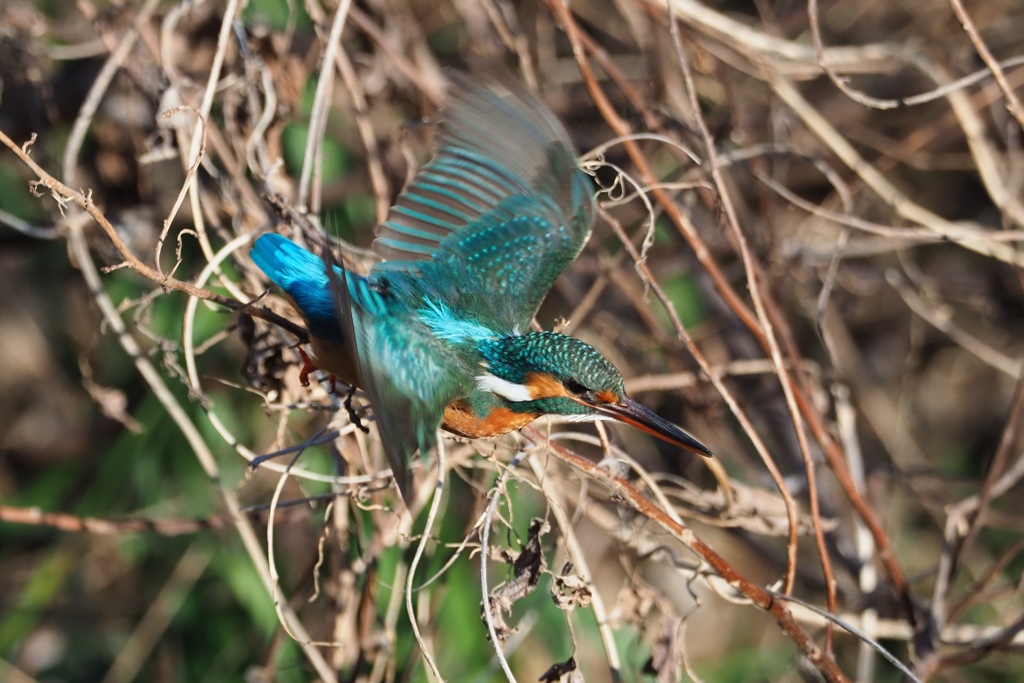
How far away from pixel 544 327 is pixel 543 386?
5.16 ft

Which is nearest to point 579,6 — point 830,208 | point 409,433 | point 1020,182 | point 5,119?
point 830,208

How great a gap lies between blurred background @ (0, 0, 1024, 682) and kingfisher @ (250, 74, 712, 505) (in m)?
0.10

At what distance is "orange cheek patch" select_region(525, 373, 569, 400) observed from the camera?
1.98 meters

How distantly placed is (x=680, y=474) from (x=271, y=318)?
202 cm

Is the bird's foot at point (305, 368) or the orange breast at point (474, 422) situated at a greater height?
the bird's foot at point (305, 368)

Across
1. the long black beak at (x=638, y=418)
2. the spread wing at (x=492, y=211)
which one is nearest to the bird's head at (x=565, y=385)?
the long black beak at (x=638, y=418)

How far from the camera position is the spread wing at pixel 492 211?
220 centimetres

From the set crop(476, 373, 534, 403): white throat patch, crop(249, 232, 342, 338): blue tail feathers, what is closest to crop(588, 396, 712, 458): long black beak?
crop(476, 373, 534, 403): white throat patch

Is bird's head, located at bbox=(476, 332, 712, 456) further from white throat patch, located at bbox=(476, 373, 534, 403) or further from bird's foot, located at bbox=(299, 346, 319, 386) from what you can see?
bird's foot, located at bbox=(299, 346, 319, 386)

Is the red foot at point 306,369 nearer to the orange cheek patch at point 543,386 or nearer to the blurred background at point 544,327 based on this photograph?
the blurred background at point 544,327

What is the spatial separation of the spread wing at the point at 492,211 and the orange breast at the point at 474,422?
0.29 m

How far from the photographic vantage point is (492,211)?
234 centimetres

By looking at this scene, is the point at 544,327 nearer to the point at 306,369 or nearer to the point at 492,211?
the point at 492,211

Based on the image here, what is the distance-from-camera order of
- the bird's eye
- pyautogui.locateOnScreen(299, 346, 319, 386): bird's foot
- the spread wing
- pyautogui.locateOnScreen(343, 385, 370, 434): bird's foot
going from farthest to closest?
the spread wing
pyautogui.locateOnScreen(299, 346, 319, 386): bird's foot
the bird's eye
pyautogui.locateOnScreen(343, 385, 370, 434): bird's foot
